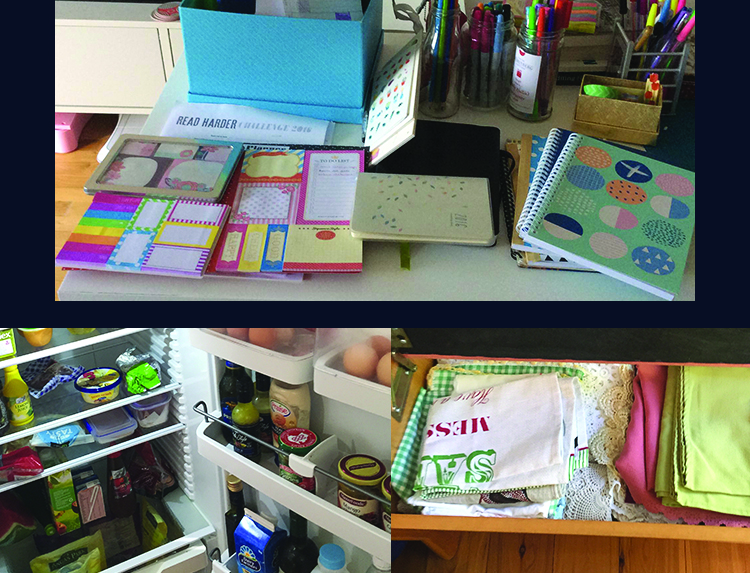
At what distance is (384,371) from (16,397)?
0.89 meters

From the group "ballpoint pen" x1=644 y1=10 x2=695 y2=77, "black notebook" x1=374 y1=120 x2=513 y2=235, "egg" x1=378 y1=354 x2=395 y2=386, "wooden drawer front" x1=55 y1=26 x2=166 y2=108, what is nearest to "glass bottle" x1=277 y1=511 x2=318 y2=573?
"egg" x1=378 y1=354 x2=395 y2=386

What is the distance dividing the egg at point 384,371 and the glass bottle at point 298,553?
17.0 inches

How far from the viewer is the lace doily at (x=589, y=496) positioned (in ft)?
4.05

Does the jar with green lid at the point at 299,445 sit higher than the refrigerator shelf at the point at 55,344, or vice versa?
the refrigerator shelf at the point at 55,344

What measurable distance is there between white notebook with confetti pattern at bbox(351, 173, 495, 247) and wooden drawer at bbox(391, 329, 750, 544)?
11.2 inches

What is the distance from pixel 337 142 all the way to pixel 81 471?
1.03 metres

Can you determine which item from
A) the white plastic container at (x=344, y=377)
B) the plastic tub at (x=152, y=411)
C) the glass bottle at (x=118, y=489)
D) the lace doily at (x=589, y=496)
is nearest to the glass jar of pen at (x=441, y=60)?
the white plastic container at (x=344, y=377)

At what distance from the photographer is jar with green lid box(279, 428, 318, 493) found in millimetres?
1114

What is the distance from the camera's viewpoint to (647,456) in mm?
1240

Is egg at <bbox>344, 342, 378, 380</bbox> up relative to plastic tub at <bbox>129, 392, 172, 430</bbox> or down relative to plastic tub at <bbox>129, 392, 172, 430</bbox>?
up

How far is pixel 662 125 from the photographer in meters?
1.15

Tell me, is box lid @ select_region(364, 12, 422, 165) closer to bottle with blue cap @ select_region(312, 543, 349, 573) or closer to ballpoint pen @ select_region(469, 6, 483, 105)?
ballpoint pen @ select_region(469, 6, 483, 105)

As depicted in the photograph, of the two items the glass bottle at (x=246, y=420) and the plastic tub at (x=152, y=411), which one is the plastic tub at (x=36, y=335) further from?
the glass bottle at (x=246, y=420)

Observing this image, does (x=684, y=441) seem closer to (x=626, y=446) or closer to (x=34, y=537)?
(x=626, y=446)
